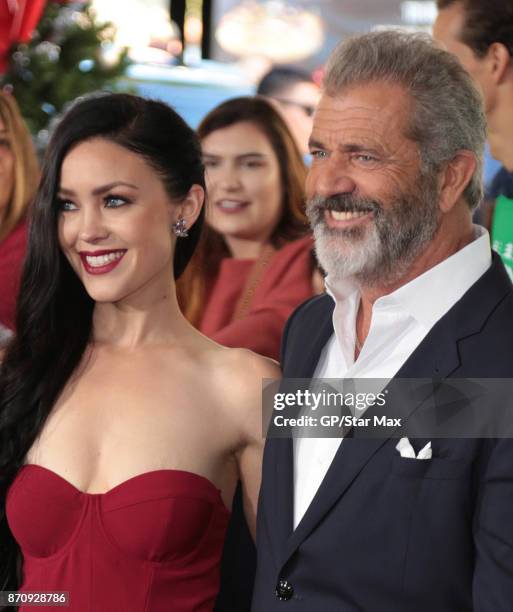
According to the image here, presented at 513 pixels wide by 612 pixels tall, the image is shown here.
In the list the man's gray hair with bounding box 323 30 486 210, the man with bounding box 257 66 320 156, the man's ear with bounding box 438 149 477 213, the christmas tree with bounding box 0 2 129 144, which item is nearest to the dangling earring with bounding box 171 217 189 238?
the man's gray hair with bounding box 323 30 486 210

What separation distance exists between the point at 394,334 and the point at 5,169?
1920 mm

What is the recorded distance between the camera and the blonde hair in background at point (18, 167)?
131 inches

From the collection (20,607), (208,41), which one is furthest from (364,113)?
(208,41)

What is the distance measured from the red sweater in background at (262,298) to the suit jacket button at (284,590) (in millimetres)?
743

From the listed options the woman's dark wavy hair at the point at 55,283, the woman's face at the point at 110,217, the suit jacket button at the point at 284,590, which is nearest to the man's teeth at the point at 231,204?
the woman's dark wavy hair at the point at 55,283

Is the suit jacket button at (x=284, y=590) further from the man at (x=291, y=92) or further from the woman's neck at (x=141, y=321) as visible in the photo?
the man at (x=291, y=92)

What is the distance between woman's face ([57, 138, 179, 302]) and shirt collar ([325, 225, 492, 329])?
578 mm

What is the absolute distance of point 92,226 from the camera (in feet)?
6.81

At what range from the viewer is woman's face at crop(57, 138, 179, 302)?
6.86 feet

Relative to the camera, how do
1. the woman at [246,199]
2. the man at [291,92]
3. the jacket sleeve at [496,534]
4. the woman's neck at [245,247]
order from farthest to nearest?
1. the man at [291,92]
2. the woman's neck at [245,247]
3. the woman at [246,199]
4. the jacket sleeve at [496,534]

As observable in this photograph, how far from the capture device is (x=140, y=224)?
211 centimetres

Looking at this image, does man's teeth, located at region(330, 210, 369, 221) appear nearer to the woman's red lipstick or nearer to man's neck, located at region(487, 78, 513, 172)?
the woman's red lipstick

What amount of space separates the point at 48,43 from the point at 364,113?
3.74 metres

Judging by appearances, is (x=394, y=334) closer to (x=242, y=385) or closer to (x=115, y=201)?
(x=242, y=385)
